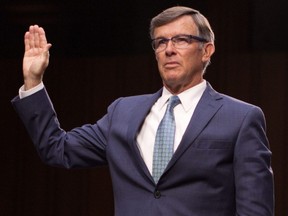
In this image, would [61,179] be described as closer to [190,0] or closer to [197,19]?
[190,0]

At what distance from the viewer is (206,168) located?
61.6 inches

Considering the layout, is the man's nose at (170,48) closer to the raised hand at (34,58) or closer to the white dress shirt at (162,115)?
the white dress shirt at (162,115)

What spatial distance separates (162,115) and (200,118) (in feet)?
0.37

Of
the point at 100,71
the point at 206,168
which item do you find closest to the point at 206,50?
the point at 206,168

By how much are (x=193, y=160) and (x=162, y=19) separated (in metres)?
0.36

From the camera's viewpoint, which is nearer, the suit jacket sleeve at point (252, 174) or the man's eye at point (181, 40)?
the suit jacket sleeve at point (252, 174)

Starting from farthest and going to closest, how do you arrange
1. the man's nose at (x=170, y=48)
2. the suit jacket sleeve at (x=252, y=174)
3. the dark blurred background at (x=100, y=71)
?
1. the dark blurred background at (x=100, y=71)
2. the man's nose at (x=170, y=48)
3. the suit jacket sleeve at (x=252, y=174)

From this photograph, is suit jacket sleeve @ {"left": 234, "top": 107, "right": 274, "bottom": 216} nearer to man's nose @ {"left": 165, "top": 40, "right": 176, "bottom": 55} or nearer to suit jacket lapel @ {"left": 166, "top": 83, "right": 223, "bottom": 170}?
suit jacket lapel @ {"left": 166, "top": 83, "right": 223, "bottom": 170}

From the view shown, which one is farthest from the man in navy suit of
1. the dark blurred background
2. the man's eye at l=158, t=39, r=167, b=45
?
the dark blurred background

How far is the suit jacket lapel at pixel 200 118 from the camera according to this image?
1.59 m

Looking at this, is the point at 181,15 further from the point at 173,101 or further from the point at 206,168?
the point at 206,168

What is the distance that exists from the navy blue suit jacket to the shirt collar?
2 cm

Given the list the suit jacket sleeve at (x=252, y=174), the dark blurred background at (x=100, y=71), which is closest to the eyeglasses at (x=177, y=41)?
the suit jacket sleeve at (x=252, y=174)

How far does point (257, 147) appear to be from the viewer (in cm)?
158
